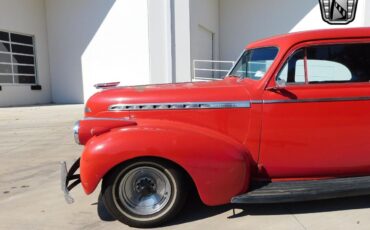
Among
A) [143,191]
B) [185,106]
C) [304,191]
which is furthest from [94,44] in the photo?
[304,191]

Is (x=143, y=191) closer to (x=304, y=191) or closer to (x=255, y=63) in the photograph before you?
(x=304, y=191)

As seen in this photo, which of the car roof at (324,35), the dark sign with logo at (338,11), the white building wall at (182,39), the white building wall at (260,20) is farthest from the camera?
the white building wall at (260,20)

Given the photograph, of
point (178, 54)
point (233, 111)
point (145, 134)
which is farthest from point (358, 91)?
point (178, 54)

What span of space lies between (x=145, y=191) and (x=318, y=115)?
6.03ft

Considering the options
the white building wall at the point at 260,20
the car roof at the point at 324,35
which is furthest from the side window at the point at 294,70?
the white building wall at the point at 260,20

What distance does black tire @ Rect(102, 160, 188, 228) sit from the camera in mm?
3295

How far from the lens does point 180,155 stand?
321 cm

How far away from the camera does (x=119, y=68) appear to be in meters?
15.1

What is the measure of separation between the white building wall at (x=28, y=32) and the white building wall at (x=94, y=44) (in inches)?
13.0

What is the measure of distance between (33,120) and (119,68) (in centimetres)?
545

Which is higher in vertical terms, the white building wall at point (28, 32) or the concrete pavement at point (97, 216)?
the white building wall at point (28, 32)

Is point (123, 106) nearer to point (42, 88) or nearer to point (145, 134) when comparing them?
point (145, 134)

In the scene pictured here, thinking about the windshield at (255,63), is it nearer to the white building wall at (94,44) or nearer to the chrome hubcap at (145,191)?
the chrome hubcap at (145,191)

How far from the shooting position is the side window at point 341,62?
3.59 metres
